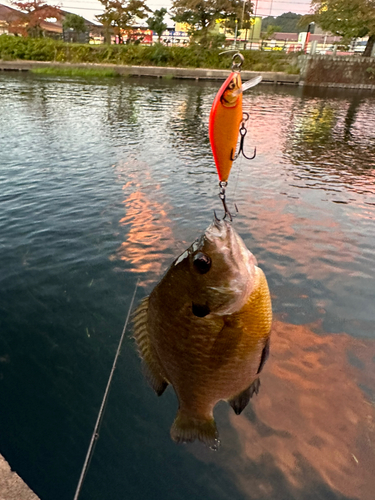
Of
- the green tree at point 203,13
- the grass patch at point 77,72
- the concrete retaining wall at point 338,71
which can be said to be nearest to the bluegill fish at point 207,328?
the grass patch at point 77,72

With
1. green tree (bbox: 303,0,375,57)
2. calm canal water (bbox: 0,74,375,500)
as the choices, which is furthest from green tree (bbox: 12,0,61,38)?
calm canal water (bbox: 0,74,375,500)

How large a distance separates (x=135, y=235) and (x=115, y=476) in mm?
5384

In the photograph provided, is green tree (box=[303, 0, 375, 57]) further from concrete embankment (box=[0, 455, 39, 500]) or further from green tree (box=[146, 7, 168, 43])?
concrete embankment (box=[0, 455, 39, 500])

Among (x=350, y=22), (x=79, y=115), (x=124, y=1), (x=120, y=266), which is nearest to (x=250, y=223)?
(x=120, y=266)

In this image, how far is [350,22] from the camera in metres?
43.9

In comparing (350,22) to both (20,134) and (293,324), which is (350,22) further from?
(293,324)

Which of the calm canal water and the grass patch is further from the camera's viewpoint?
the grass patch

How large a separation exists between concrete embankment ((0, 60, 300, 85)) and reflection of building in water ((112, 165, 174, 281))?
40.8 meters

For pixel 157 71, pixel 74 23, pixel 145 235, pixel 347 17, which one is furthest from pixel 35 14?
pixel 145 235

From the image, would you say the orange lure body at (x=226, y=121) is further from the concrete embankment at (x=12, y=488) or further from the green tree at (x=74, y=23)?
the green tree at (x=74, y=23)

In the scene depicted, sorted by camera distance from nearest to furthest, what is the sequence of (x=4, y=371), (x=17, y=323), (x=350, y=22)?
(x=4, y=371) → (x=17, y=323) → (x=350, y=22)

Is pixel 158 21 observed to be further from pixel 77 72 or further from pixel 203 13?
pixel 77 72

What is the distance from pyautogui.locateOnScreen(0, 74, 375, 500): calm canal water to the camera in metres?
3.68

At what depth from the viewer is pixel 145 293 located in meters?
6.24
